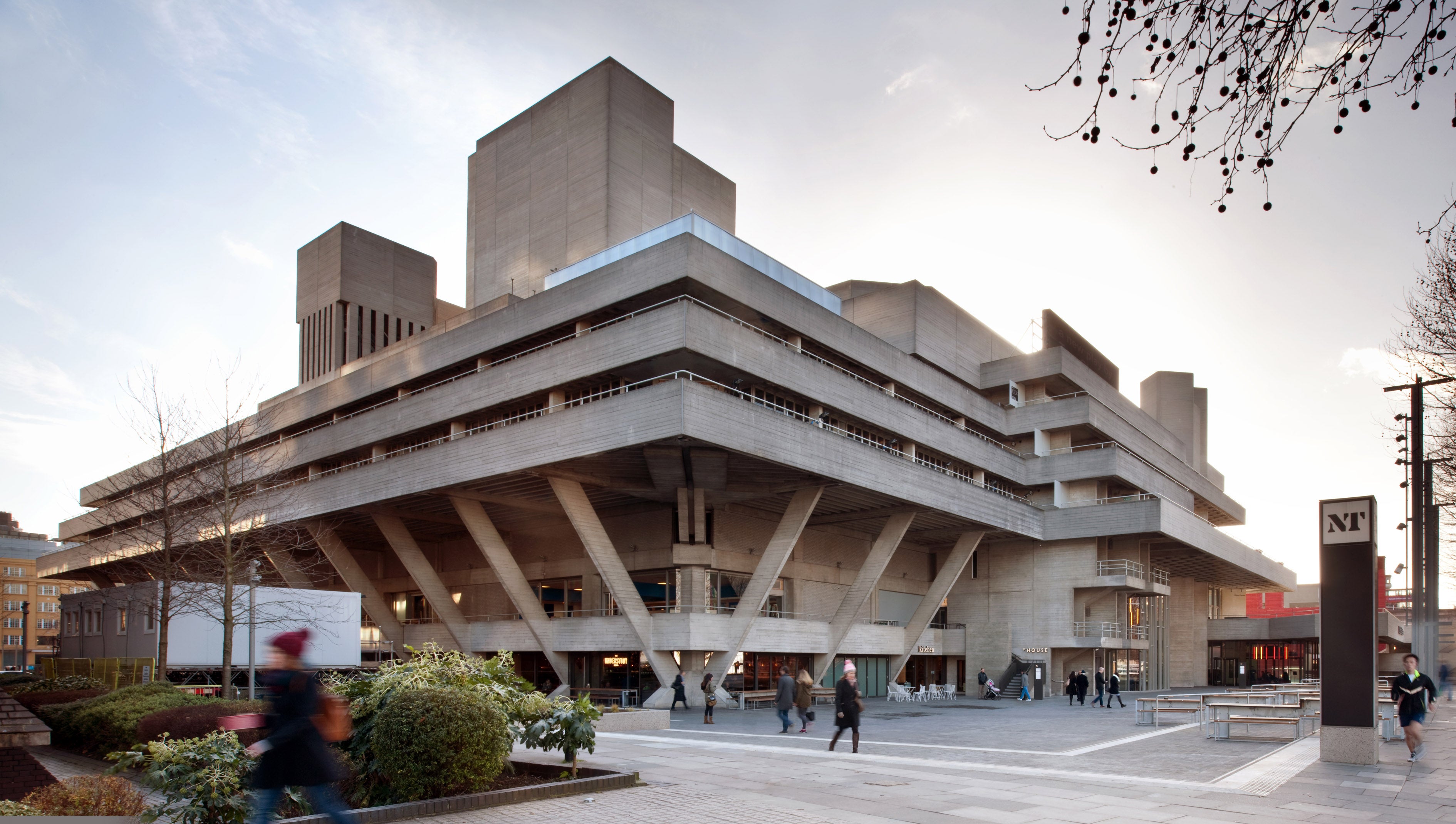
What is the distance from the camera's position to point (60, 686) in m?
24.2

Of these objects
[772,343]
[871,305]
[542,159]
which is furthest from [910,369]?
[542,159]

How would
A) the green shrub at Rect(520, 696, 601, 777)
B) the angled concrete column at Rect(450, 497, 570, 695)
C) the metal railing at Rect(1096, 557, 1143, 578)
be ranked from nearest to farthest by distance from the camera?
the green shrub at Rect(520, 696, 601, 777) < the angled concrete column at Rect(450, 497, 570, 695) < the metal railing at Rect(1096, 557, 1143, 578)

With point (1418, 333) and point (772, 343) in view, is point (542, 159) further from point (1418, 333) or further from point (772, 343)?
point (1418, 333)

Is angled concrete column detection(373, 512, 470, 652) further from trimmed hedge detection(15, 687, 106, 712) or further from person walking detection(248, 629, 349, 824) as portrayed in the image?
person walking detection(248, 629, 349, 824)

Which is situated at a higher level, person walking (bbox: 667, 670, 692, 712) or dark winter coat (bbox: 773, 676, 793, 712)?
dark winter coat (bbox: 773, 676, 793, 712)

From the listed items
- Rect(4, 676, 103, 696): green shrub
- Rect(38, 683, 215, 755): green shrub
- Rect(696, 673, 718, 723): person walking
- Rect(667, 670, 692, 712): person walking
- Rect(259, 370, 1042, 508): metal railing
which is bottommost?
Rect(667, 670, 692, 712): person walking

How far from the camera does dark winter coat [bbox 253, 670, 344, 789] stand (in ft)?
22.6

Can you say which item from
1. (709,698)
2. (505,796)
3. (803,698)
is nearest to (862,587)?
(709,698)

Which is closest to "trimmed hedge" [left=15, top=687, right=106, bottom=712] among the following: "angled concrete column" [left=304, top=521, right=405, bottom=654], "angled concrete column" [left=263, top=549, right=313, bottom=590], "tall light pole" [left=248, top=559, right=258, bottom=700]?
"tall light pole" [left=248, top=559, right=258, bottom=700]

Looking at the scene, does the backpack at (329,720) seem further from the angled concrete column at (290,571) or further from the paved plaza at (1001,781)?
the angled concrete column at (290,571)

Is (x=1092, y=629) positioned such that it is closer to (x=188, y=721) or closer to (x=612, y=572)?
(x=612, y=572)

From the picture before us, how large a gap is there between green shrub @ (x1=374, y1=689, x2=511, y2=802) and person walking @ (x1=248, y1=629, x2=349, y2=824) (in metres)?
3.02

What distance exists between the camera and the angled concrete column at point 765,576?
1385 inches

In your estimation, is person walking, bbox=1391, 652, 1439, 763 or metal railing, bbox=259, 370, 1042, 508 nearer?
person walking, bbox=1391, 652, 1439, 763
